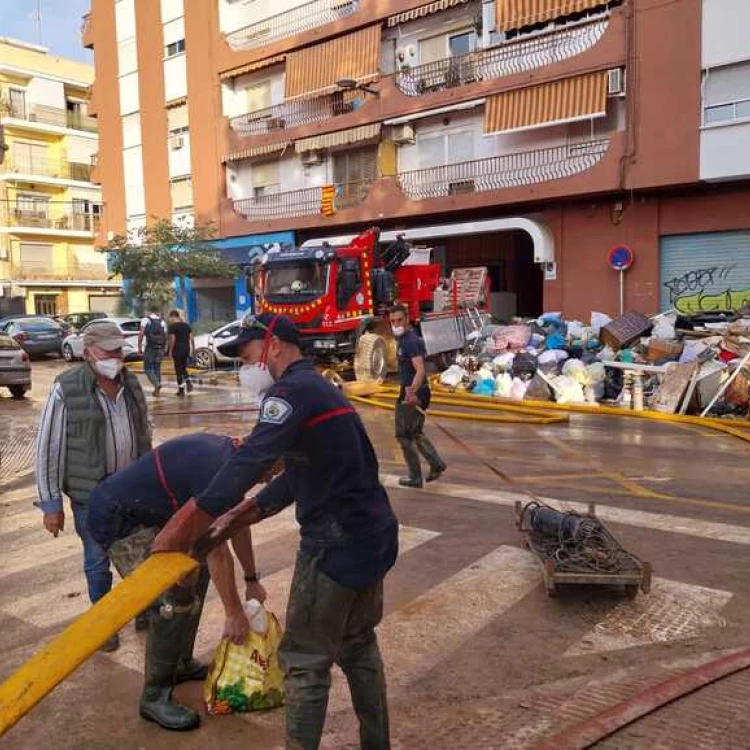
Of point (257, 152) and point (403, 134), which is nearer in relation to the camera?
point (403, 134)

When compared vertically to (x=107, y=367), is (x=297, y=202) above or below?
above

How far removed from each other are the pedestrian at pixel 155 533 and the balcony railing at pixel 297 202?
21.7 meters

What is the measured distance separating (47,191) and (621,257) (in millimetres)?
38397

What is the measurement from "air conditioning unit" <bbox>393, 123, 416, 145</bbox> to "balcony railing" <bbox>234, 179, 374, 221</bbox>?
1622mm

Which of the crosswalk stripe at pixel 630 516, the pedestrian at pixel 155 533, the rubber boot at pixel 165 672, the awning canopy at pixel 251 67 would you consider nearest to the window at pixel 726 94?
the crosswalk stripe at pixel 630 516

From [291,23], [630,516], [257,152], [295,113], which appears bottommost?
[630,516]

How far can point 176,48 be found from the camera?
30.2 meters

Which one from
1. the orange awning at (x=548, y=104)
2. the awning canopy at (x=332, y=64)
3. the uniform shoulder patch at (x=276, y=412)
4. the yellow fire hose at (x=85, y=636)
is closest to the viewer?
the yellow fire hose at (x=85, y=636)

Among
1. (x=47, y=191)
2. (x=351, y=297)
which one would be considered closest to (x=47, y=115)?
(x=47, y=191)

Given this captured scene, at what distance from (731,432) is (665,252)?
1015 cm

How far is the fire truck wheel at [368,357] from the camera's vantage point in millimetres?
15000

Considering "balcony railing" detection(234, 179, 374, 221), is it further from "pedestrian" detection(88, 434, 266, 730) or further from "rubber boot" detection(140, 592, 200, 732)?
"rubber boot" detection(140, 592, 200, 732)

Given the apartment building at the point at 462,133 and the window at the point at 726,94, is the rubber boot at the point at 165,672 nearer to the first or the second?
the apartment building at the point at 462,133

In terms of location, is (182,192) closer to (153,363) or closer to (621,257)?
(153,363)
